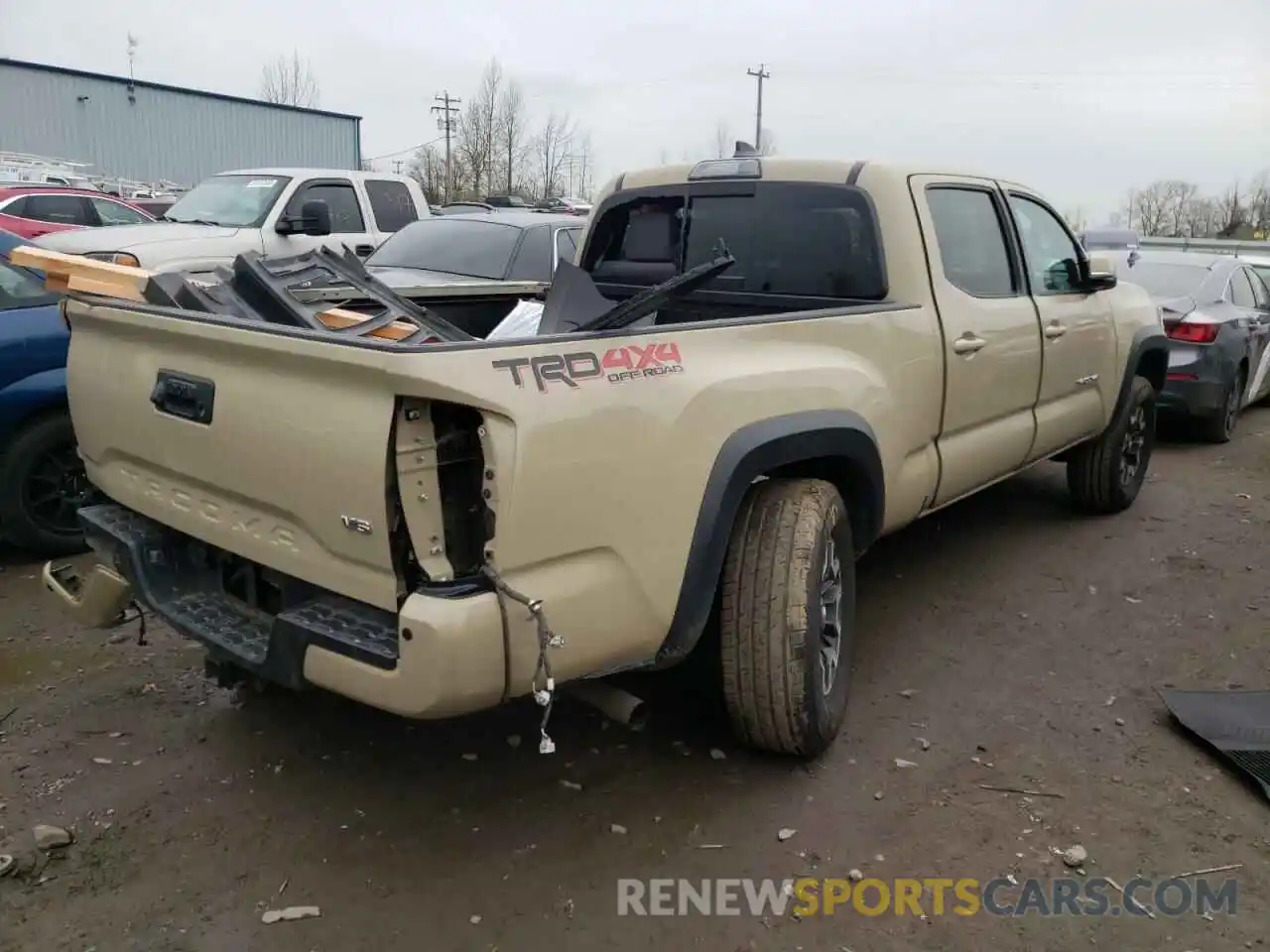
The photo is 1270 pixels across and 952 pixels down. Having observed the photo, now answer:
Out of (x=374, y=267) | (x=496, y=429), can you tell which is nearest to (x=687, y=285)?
(x=496, y=429)

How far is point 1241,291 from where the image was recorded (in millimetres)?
9039

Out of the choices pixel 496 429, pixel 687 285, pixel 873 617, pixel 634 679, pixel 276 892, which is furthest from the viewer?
pixel 873 617

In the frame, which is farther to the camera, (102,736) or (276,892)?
(102,736)

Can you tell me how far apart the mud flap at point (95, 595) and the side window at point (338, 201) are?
7.56 m

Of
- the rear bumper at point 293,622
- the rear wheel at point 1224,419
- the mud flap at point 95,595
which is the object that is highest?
the rear bumper at point 293,622

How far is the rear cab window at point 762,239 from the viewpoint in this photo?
394cm

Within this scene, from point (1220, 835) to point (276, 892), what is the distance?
8.64 feet

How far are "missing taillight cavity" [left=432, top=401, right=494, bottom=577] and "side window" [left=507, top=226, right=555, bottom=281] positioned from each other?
5560 millimetres

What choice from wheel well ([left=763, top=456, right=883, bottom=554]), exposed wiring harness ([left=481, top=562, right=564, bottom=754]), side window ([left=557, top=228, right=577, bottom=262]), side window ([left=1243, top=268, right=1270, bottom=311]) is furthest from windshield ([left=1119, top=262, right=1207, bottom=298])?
exposed wiring harness ([left=481, top=562, right=564, bottom=754])

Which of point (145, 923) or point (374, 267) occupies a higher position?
point (374, 267)

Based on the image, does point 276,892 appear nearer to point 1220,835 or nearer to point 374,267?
point 1220,835

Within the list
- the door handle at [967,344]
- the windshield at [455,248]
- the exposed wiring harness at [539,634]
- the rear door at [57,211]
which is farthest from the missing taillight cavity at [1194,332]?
the rear door at [57,211]

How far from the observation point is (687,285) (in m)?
2.94

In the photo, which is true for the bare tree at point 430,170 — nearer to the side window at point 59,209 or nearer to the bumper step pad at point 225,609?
the side window at point 59,209
